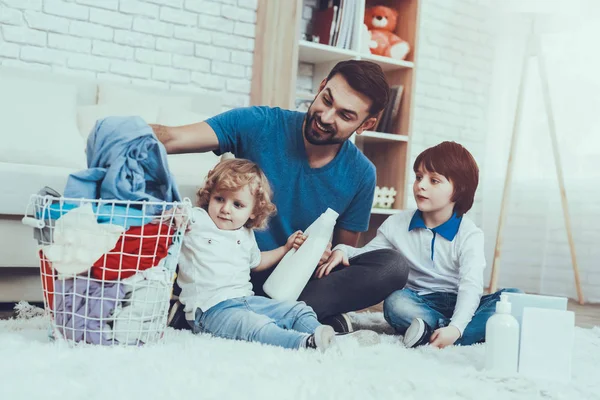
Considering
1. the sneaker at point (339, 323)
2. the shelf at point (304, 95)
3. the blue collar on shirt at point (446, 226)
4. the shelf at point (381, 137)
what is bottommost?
the sneaker at point (339, 323)

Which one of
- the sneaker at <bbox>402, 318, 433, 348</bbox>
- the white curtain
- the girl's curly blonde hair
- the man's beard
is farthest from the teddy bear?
the sneaker at <bbox>402, 318, 433, 348</bbox>

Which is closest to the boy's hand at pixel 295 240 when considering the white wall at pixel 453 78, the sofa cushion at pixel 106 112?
the sofa cushion at pixel 106 112

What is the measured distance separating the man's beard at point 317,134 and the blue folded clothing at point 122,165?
51cm

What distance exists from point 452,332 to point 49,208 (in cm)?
98

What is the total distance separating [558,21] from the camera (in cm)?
341

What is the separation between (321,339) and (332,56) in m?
2.09

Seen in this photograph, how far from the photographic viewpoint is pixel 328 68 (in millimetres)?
3395

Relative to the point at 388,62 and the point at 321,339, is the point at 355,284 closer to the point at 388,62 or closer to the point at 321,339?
the point at 321,339

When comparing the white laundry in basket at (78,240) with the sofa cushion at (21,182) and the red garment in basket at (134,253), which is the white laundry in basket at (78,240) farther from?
the sofa cushion at (21,182)

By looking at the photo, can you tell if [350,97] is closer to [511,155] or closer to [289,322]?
[289,322]

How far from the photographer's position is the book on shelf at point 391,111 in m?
3.47

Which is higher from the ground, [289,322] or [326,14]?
[326,14]

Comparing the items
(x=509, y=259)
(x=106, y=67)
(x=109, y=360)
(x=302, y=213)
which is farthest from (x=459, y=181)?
(x=509, y=259)

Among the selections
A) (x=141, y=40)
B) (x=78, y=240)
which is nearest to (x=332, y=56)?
(x=141, y=40)
